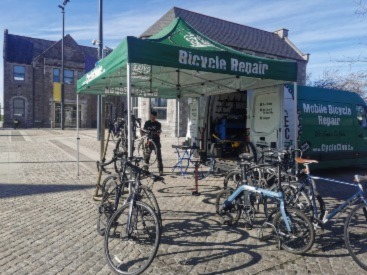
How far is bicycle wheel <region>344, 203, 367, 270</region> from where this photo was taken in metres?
3.75

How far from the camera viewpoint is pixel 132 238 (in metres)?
3.91

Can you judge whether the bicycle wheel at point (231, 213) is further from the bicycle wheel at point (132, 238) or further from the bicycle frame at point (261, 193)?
the bicycle wheel at point (132, 238)

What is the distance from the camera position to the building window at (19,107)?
35.9 metres

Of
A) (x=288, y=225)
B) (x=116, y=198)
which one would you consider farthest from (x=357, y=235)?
(x=116, y=198)

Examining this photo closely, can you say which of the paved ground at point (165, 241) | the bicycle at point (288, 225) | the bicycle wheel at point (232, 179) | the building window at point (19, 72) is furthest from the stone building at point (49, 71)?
the bicycle at point (288, 225)

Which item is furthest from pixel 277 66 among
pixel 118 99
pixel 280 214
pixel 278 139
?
pixel 118 99

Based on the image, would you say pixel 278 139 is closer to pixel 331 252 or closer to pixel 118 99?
pixel 331 252

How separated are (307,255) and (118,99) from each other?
38.2 m

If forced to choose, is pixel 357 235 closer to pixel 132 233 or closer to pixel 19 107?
pixel 132 233

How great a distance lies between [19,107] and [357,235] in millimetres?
38449

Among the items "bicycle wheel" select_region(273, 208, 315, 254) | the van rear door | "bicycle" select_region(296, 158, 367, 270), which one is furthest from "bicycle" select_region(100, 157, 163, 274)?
the van rear door

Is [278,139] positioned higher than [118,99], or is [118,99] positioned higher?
[118,99]

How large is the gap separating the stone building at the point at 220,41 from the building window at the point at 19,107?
18.7 m

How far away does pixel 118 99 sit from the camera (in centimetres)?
4034
